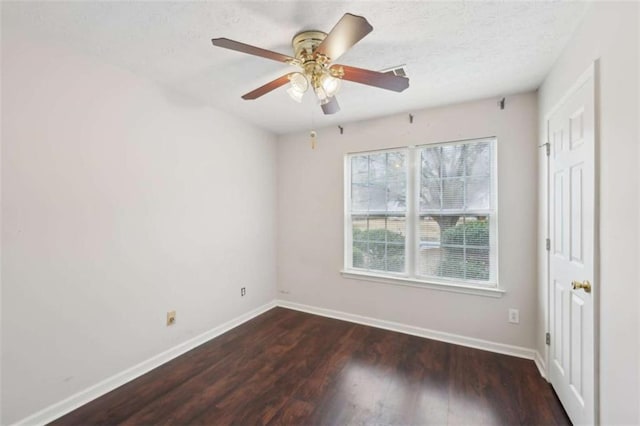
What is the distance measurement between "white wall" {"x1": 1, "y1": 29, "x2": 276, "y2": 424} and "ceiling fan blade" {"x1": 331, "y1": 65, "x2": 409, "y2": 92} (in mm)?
1729

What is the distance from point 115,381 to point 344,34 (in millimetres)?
2791

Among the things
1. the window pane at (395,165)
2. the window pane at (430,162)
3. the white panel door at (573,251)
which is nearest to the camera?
the white panel door at (573,251)

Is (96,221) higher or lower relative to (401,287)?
higher

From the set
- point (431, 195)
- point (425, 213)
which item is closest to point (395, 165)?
point (431, 195)

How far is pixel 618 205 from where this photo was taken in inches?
46.9

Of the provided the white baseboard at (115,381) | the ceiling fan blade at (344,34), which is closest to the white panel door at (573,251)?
the ceiling fan blade at (344,34)

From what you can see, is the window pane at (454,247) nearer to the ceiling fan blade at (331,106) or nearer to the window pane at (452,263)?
the window pane at (452,263)

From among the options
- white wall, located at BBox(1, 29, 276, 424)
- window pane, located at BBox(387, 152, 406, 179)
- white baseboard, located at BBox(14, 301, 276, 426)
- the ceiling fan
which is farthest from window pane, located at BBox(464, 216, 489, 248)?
white baseboard, located at BBox(14, 301, 276, 426)

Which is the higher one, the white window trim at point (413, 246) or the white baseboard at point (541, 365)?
the white window trim at point (413, 246)

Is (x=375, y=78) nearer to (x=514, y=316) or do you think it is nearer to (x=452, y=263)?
(x=452, y=263)

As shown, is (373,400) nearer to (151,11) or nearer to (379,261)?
(379,261)

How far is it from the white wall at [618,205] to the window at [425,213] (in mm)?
1330

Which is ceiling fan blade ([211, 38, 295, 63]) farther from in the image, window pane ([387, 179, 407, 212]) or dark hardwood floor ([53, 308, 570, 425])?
dark hardwood floor ([53, 308, 570, 425])

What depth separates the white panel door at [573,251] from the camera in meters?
1.42
